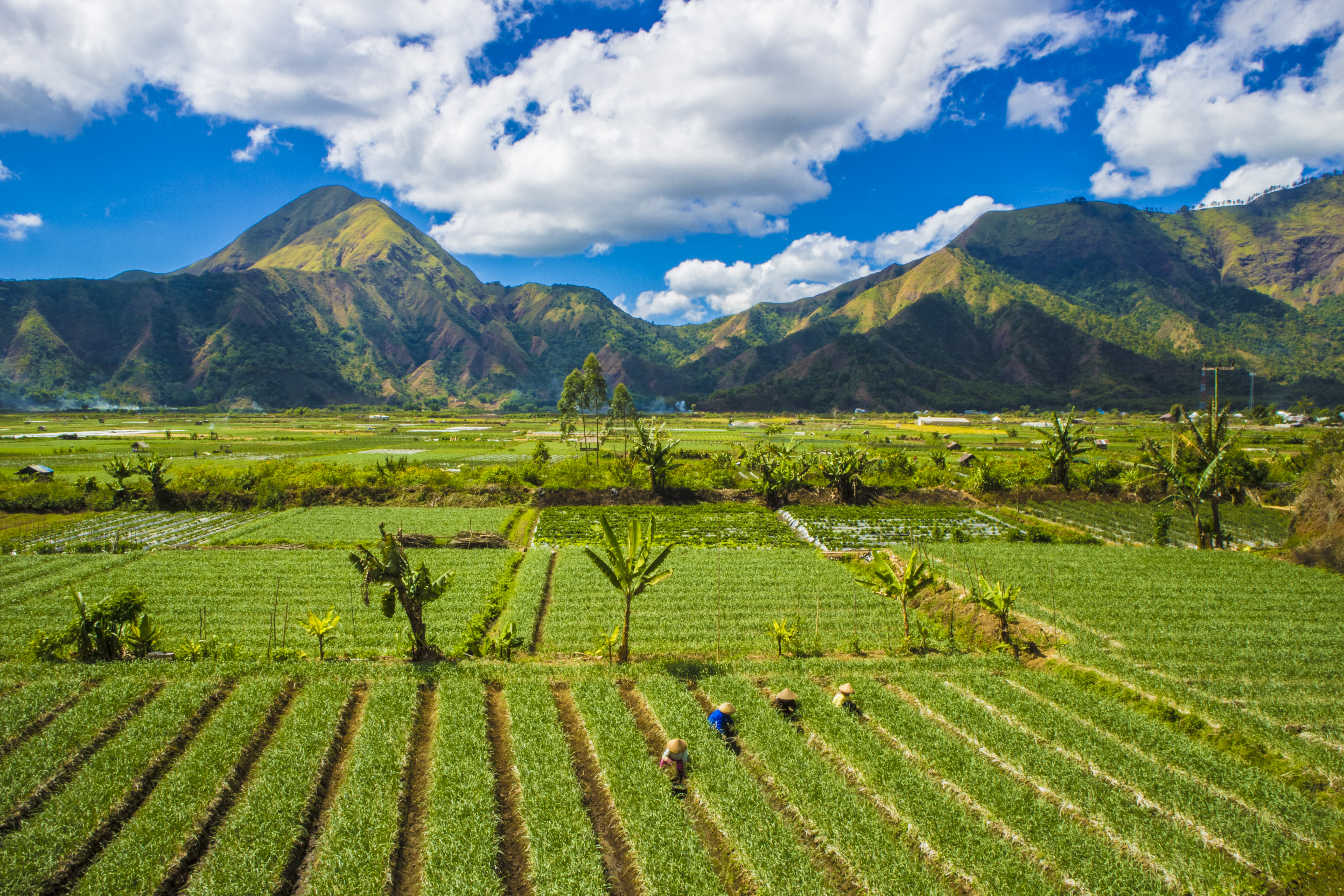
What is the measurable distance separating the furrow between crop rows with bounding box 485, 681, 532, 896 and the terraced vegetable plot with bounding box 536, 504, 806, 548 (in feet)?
52.0

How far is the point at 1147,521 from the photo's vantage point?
113 feet

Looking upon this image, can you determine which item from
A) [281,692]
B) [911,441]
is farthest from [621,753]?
[911,441]

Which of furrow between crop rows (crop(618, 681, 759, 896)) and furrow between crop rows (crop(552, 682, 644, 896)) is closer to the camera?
furrow between crop rows (crop(618, 681, 759, 896))

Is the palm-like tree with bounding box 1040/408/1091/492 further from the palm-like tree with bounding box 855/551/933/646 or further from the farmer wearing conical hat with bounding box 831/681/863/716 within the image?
the farmer wearing conical hat with bounding box 831/681/863/716

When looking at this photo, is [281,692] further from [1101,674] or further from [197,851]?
[1101,674]

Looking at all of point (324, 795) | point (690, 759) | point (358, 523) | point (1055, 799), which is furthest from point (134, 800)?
point (358, 523)

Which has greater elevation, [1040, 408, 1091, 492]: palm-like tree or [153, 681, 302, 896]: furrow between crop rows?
[1040, 408, 1091, 492]: palm-like tree

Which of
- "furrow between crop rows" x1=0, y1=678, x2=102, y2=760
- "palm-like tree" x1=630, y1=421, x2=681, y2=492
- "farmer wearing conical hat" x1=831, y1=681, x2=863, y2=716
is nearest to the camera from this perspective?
"furrow between crop rows" x1=0, y1=678, x2=102, y2=760

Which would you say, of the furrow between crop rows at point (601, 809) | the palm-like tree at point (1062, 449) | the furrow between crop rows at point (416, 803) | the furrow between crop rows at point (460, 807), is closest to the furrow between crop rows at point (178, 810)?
the furrow between crop rows at point (416, 803)

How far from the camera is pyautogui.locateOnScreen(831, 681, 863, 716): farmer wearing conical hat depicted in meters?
11.8

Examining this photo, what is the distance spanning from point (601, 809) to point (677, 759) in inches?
57.9

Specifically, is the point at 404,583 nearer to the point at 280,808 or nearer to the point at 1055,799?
the point at 280,808

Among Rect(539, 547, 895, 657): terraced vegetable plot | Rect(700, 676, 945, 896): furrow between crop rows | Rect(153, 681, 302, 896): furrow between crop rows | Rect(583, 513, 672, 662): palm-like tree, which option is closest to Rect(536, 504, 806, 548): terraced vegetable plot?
Rect(539, 547, 895, 657): terraced vegetable plot

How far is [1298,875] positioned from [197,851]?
14.8 meters
